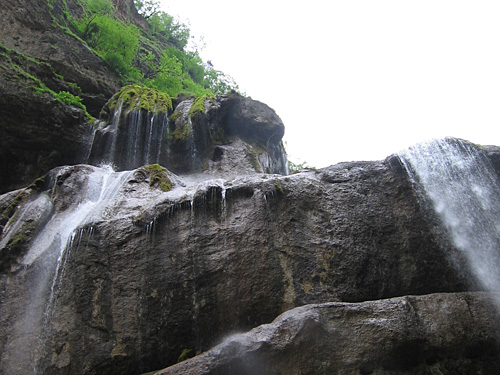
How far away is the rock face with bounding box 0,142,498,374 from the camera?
6.16 metres

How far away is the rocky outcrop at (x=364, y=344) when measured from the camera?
5.11 metres

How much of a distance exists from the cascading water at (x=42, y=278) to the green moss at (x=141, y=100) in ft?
22.1

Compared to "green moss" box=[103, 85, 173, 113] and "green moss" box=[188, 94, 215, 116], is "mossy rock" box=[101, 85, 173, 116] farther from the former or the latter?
"green moss" box=[188, 94, 215, 116]

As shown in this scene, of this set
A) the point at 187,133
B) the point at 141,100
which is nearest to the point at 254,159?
the point at 187,133

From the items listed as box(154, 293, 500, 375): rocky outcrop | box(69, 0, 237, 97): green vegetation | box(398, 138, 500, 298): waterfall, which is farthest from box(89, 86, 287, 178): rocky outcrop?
box(154, 293, 500, 375): rocky outcrop

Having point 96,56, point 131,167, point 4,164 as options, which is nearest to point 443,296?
point 131,167

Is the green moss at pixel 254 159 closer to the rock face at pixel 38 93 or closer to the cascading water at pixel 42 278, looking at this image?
the rock face at pixel 38 93

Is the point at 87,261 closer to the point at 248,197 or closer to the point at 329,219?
the point at 248,197

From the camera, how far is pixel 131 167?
1315 centimetres

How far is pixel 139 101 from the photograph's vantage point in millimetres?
14836

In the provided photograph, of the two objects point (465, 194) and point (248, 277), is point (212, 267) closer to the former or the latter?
point (248, 277)

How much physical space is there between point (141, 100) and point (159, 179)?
6.80 m

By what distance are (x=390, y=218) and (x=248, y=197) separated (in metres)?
2.75

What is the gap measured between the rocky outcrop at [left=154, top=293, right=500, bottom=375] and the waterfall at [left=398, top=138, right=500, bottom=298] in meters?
1.41
